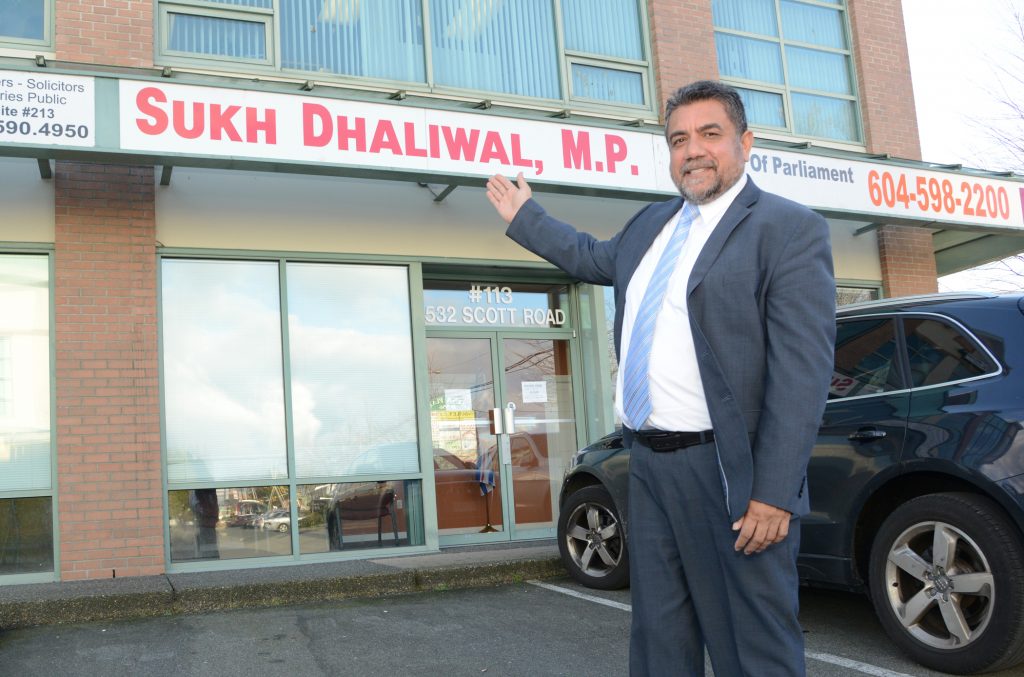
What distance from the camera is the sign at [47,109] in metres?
6.66

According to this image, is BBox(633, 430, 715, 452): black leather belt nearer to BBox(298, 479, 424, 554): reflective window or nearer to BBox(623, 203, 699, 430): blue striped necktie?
BBox(623, 203, 699, 430): blue striped necktie

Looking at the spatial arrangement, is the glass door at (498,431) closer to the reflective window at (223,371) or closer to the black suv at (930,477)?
the reflective window at (223,371)

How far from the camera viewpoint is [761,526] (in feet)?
7.57

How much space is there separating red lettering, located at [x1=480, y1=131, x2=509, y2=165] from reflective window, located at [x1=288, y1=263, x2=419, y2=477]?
1.60 metres

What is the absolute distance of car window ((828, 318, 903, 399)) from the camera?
16.4 feet

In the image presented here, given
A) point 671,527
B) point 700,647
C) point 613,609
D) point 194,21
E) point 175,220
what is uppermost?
point 194,21

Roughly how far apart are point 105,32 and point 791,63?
7740mm

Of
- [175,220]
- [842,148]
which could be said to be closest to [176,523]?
[175,220]

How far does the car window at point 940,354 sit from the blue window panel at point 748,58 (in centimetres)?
677

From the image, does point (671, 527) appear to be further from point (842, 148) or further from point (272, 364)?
point (842, 148)

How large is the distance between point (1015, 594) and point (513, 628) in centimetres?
276

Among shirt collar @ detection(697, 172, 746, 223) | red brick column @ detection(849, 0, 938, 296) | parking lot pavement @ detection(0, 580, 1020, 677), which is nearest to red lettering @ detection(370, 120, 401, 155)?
parking lot pavement @ detection(0, 580, 1020, 677)

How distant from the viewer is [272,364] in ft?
27.8

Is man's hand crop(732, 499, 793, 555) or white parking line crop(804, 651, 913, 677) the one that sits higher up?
man's hand crop(732, 499, 793, 555)
